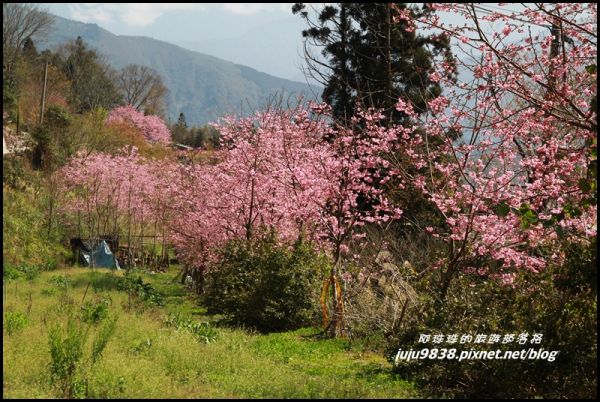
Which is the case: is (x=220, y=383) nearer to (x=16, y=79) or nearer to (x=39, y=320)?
(x=39, y=320)

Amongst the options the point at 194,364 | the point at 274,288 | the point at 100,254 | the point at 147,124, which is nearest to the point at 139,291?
the point at 274,288

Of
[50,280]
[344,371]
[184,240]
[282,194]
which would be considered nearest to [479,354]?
Answer: [344,371]

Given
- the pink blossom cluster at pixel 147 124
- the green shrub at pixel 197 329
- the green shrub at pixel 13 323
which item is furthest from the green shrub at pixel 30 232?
the pink blossom cluster at pixel 147 124

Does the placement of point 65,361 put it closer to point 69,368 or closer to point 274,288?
point 69,368

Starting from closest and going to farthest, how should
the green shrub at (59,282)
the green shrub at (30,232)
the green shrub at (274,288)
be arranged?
1. the green shrub at (274,288)
2. the green shrub at (59,282)
3. the green shrub at (30,232)

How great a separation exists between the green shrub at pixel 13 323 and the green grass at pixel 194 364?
39 millimetres

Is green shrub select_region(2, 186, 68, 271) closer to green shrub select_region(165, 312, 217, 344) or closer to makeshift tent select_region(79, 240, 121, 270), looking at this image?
makeshift tent select_region(79, 240, 121, 270)

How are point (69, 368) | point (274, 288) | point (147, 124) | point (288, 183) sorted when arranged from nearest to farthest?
point (69, 368) → point (274, 288) → point (288, 183) → point (147, 124)

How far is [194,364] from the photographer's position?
7410 millimetres

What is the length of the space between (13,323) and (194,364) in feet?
9.19

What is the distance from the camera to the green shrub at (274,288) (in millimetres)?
12078

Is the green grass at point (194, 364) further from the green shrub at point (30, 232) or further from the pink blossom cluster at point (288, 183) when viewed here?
the green shrub at point (30, 232)

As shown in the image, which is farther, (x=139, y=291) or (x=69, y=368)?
(x=139, y=291)

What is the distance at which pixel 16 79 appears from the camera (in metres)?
36.4
